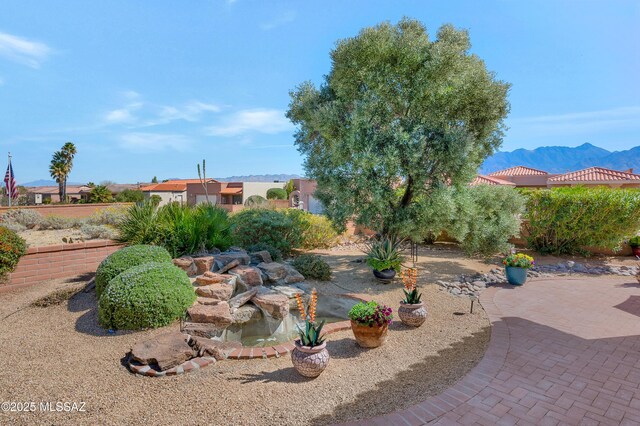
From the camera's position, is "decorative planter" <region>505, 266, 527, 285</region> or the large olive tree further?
the large olive tree

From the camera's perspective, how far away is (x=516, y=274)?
845 centimetres

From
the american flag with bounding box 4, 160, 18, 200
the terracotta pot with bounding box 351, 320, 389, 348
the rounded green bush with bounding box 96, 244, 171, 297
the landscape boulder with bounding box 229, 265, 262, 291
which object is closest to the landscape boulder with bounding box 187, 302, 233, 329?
the landscape boulder with bounding box 229, 265, 262, 291

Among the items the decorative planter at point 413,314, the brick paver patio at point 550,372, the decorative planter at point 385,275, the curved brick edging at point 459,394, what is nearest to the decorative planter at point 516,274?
the brick paver patio at point 550,372

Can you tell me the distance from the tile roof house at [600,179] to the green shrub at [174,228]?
24.6m

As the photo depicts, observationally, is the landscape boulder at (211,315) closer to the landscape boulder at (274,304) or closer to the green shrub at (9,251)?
the landscape boulder at (274,304)

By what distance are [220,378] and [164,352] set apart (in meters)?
0.87

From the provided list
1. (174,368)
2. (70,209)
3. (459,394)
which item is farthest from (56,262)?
(70,209)

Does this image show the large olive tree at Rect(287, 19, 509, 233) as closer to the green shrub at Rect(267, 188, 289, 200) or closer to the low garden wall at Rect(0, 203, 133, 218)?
the low garden wall at Rect(0, 203, 133, 218)

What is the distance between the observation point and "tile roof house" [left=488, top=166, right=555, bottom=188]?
30953mm

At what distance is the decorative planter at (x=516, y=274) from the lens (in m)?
8.42

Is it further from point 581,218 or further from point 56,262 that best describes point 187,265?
point 581,218

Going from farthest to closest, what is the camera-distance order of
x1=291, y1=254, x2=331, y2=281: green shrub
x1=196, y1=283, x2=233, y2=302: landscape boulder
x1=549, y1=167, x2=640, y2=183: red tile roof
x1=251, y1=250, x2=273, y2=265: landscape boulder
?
x1=549, y1=167, x2=640, y2=183: red tile roof → x1=251, y1=250, x2=273, y2=265: landscape boulder → x1=291, y1=254, x2=331, y2=281: green shrub → x1=196, y1=283, x2=233, y2=302: landscape boulder

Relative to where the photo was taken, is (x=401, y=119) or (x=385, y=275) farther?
(x=401, y=119)

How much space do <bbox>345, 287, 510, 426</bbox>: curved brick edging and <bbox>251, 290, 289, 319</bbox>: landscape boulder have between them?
354 cm
